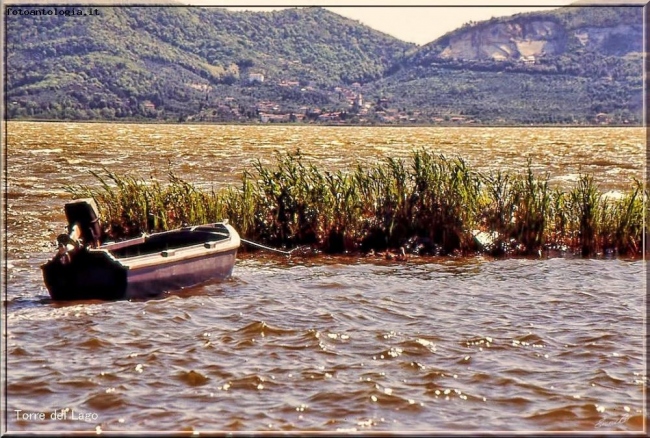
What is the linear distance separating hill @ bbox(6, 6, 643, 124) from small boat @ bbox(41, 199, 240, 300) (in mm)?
130508

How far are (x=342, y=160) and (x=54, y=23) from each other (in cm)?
11113

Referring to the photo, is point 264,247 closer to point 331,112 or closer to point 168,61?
point 331,112

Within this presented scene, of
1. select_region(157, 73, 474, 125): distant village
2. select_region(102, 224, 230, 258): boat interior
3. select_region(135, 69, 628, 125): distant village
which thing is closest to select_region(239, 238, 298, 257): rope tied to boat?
select_region(102, 224, 230, 258): boat interior

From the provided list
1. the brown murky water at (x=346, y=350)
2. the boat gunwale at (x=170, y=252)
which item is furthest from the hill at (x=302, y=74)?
the brown murky water at (x=346, y=350)

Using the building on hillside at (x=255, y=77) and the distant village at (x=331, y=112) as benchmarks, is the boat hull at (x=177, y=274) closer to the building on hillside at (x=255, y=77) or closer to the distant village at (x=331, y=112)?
the distant village at (x=331, y=112)

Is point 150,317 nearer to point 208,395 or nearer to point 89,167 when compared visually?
point 208,395

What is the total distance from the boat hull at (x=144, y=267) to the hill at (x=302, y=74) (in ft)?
428

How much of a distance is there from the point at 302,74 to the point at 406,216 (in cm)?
15928

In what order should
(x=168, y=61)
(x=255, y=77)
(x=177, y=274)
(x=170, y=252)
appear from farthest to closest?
(x=168, y=61), (x=255, y=77), (x=177, y=274), (x=170, y=252)

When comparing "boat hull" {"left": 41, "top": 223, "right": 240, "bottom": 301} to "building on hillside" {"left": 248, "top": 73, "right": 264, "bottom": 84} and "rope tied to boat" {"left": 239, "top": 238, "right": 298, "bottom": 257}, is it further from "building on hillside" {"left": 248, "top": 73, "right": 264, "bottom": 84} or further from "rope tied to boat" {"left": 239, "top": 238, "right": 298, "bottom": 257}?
"building on hillside" {"left": 248, "top": 73, "right": 264, "bottom": 84}

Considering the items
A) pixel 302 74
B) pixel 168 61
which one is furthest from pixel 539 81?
pixel 168 61

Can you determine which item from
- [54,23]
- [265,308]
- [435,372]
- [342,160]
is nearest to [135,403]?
[435,372]

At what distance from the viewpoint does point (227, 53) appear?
187 meters

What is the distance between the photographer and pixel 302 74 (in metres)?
177
